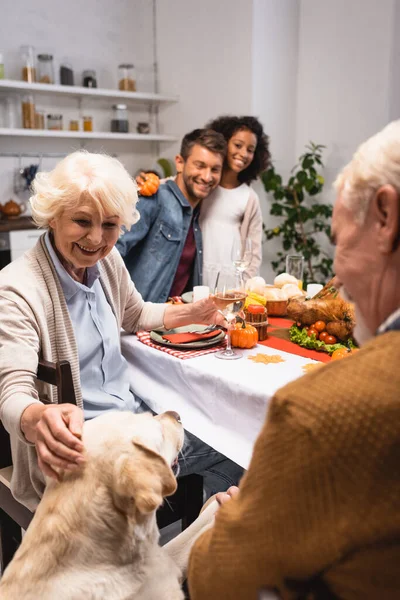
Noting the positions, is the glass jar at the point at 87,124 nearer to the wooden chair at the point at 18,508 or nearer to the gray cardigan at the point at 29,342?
the gray cardigan at the point at 29,342

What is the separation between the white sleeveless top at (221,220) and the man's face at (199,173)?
0.27m

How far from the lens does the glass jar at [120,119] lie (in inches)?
202

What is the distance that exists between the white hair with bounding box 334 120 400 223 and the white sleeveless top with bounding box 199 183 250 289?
2.49 meters

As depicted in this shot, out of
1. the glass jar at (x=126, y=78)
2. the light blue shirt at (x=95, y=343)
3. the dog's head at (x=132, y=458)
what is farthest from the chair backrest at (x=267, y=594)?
the glass jar at (x=126, y=78)

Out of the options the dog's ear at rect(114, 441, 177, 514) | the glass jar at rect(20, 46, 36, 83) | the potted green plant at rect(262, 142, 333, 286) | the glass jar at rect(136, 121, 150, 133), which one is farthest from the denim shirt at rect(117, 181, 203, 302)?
the glass jar at rect(136, 121, 150, 133)

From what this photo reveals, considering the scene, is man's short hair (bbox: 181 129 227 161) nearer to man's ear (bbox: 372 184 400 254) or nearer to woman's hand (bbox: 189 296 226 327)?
woman's hand (bbox: 189 296 226 327)

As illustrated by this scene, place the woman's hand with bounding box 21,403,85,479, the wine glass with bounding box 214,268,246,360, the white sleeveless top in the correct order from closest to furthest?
1. the woman's hand with bounding box 21,403,85,479
2. the wine glass with bounding box 214,268,246,360
3. the white sleeveless top

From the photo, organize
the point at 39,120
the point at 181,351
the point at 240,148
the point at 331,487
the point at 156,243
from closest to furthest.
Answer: the point at 331,487 → the point at 181,351 → the point at 156,243 → the point at 240,148 → the point at 39,120

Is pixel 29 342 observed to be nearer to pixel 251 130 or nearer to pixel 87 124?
pixel 251 130

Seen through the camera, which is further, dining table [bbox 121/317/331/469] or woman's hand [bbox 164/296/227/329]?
woman's hand [bbox 164/296/227/329]

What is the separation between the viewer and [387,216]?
715 millimetres

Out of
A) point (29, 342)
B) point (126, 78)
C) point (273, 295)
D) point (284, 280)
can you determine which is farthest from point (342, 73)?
point (29, 342)

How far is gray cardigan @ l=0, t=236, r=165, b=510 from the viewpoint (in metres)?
1.33

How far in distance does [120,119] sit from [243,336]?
3.86m
